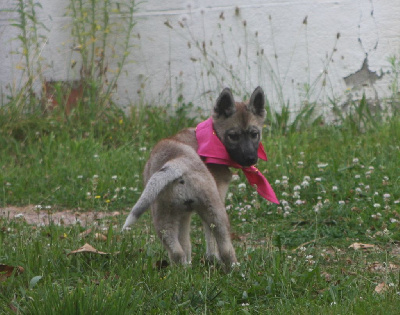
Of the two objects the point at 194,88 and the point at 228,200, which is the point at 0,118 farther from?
the point at 228,200

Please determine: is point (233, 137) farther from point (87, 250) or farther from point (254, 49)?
point (254, 49)

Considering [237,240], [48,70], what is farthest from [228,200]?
[48,70]

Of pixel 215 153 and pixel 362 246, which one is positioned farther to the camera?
pixel 362 246

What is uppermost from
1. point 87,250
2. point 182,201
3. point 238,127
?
point 238,127

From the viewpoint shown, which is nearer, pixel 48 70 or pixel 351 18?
pixel 351 18

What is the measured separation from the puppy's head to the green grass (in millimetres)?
417

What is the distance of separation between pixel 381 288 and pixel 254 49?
6.33m

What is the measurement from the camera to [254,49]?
31.8 feet

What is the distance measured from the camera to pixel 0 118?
9.13 metres

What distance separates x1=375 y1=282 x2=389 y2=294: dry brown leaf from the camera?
366 centimetres

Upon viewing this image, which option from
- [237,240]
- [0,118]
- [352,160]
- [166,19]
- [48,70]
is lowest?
[237,240]

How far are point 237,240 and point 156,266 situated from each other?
1407 millimetres

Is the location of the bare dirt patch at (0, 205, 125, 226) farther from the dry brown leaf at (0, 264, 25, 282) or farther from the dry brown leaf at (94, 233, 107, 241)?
the dry brown leaf at (0, 264, 25, 282)

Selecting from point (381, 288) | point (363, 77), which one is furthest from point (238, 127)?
point (363, 77)
